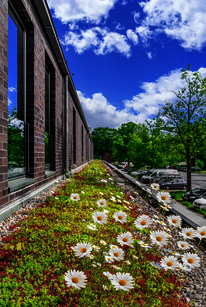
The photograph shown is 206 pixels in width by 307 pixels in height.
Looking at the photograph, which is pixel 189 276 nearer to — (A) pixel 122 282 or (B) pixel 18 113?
(A) pixel 122 282

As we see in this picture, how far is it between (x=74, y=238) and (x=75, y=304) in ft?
3.65

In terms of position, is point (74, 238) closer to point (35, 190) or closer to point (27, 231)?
point (27, 231)

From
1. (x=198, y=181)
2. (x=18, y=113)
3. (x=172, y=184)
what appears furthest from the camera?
(x=198, y=181)

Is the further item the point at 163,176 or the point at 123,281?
the point at 163,176

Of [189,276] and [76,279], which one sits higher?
[76,279]

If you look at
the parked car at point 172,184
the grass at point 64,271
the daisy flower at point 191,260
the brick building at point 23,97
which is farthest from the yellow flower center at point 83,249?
the parked car at point 172,184

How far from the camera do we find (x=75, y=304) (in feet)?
5.78

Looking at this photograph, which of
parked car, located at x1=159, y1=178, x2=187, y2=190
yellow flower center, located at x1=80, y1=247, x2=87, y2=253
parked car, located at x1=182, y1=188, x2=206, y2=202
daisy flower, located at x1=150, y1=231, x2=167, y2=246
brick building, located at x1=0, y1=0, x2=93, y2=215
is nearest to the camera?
yellow flower center, located at x1=80, y1=247, x2=87, y2=253

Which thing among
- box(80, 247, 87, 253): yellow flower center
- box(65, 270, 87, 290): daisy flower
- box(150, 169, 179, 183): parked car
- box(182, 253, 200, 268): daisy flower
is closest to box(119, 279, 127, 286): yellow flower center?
box(65, 270, 87, 290): daisy flower

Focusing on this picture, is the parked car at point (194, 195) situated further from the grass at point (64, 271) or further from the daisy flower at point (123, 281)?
the daisy flower at point (123, 281)

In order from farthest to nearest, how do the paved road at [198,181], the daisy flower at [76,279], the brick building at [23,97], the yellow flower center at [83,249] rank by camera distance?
the paved road at [198,181], the brick building at [23,97], the yellow flower center at [83,249], the daisy flower at [76,279]

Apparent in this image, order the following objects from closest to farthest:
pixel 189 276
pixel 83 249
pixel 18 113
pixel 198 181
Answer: pixel 83 249
pixel 189 276
pixel 18 113
pixel 198 181

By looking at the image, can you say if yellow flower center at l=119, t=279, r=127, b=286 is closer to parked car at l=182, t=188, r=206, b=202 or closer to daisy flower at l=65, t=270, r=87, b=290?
daisy flower at l=65, t=270, r=87, b=290

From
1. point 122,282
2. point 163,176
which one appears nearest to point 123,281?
point 122,282
